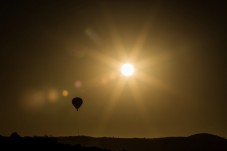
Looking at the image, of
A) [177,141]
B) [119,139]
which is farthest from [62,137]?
[177,141]

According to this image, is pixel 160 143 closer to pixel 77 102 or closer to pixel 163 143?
pixel 163 143

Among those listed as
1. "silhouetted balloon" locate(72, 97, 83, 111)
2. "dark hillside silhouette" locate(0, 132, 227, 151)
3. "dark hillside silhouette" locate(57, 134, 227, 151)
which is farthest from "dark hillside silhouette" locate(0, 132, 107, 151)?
"dark hillside silhouette" locate(57, 134, 227, 151)

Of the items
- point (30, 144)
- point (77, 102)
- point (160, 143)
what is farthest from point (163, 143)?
point (30, 144)

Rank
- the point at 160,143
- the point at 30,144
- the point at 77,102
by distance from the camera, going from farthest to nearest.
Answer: the point at 160,143, the point at 77,102, the point at 30,144

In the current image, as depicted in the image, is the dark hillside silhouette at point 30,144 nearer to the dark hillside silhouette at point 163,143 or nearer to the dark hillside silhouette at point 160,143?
the dark hillside silhouette at point 160,143

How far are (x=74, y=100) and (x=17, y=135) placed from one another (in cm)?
5115

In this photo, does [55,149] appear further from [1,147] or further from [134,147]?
[134,147]

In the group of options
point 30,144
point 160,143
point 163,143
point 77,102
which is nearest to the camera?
point 30,144

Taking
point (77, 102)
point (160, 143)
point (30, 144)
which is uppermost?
point (160, 143)

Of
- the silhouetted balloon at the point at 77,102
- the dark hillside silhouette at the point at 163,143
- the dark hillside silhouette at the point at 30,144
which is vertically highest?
the dark hillside silhouette at the point at 163,143

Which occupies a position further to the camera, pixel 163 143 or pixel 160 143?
pixel 163 143

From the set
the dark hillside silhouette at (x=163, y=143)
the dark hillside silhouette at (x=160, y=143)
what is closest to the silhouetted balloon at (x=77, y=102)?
the dark hillside silhouette at (x=160, y=143)

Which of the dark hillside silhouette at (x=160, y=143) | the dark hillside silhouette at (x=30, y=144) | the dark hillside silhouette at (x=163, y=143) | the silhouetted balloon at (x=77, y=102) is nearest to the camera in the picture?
the dark hillside silhouette at (x=30, y=144)

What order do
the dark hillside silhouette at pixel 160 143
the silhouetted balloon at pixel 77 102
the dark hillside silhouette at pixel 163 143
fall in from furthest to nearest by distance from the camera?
the dark hillside silhouette at pixel 163 143 < the dark hillside silhouette at pixel 160 143 < the silhouetted balloon at pixel 77 102
